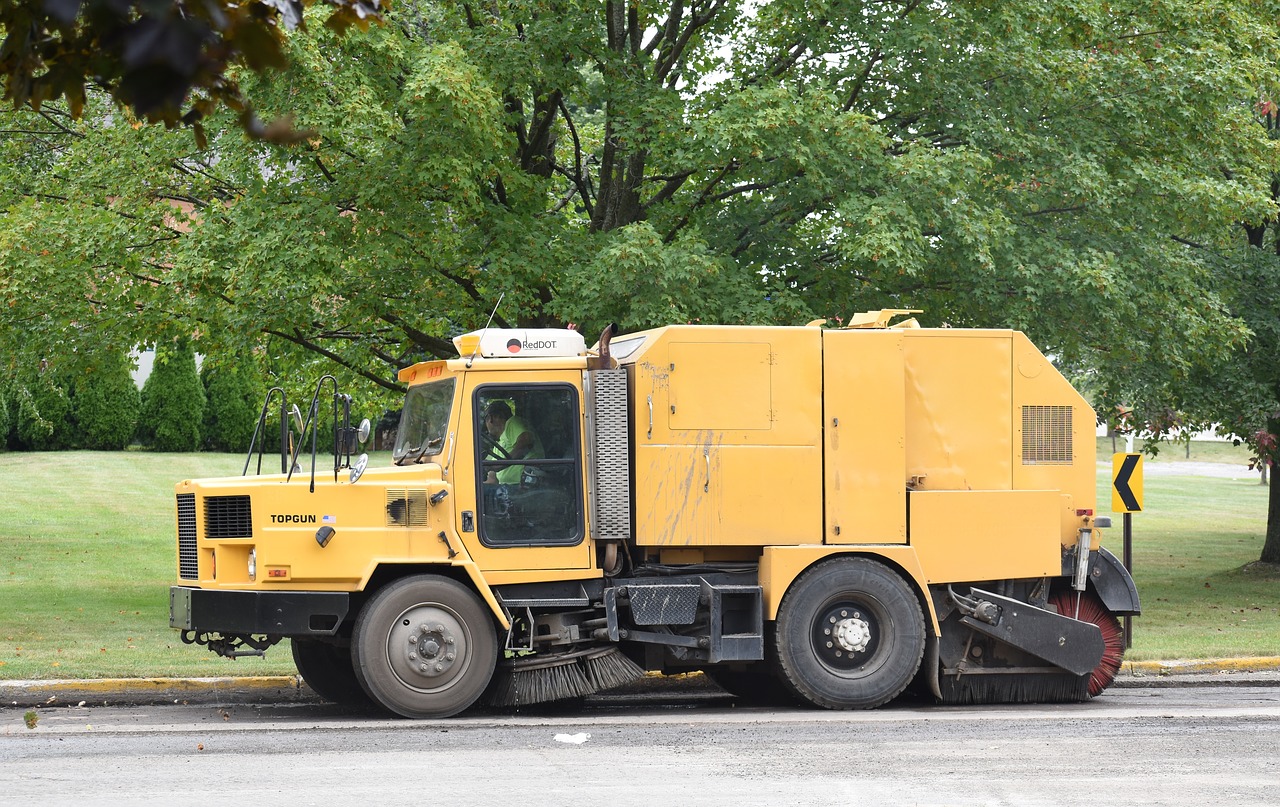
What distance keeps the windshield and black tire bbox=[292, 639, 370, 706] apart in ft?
5.05

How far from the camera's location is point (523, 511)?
10320 mm

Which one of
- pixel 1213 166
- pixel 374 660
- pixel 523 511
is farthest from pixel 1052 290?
pixel 374 660

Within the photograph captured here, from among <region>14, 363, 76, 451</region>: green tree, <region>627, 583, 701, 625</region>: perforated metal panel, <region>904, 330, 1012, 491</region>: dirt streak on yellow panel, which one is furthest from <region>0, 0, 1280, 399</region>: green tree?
<region>14, 363, 76, 451</region>: green tree

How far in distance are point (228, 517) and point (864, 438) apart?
4.44 meters

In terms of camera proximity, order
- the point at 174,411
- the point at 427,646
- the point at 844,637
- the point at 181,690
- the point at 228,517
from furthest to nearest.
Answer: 1. the point at 174,411
2. the point at 181,690
3. the point at 844,637
4. the point at 228,517
5. the point at 427,646

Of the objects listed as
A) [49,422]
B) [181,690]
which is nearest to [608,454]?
[181,690]

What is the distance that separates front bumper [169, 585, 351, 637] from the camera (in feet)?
31.9

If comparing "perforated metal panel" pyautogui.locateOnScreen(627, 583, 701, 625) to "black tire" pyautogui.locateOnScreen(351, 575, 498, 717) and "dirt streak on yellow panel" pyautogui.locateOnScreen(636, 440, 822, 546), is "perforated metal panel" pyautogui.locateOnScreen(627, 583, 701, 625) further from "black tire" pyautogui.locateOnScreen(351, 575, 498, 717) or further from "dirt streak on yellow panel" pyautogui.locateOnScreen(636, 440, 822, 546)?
"black tire" pyautogui.locateOnScreen(351, 575, 498, 717)

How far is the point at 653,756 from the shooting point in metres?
8.48

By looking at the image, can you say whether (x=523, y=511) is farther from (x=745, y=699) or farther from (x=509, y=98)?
(x=509, y=98)

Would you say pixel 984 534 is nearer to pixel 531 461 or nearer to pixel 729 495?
pixel 729 495

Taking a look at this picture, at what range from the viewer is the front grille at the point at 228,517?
987 cm

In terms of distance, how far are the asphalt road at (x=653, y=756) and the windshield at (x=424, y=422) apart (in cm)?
187

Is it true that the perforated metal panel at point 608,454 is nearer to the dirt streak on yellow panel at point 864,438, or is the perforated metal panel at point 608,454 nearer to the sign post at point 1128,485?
the dirt streak on yellow panel at point 864,438
